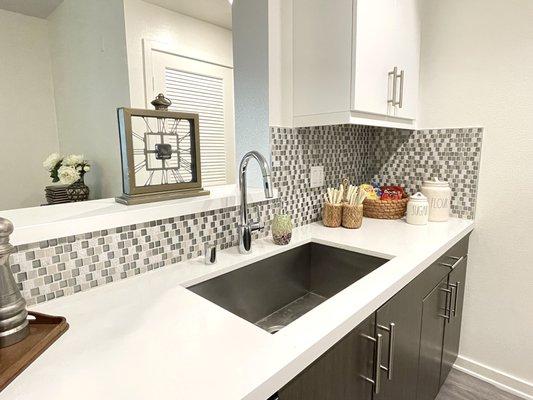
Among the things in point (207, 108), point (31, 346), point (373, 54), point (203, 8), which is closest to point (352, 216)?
point (373, 54)

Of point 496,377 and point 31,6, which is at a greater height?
point 31,6

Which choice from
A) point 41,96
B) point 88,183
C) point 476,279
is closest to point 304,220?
point 476,279

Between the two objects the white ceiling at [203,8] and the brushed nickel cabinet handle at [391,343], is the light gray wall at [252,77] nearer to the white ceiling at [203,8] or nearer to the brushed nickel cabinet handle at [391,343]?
the brushed nickel cabinet handle at [391,343]

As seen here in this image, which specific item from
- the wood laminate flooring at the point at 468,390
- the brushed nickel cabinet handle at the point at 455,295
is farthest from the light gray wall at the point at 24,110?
the wood laminate flooring at the point at 468,390

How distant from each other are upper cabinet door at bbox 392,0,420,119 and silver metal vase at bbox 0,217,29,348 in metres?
1.44

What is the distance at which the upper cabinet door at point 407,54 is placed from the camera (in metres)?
1.42

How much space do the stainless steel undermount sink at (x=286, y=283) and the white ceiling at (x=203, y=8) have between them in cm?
217

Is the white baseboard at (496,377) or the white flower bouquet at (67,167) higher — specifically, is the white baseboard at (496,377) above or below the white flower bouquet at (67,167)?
below

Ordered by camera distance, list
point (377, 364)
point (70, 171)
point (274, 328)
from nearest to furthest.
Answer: point (377, 364) < point (274, 328) < point (70, 171)

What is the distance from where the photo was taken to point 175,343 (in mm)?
629

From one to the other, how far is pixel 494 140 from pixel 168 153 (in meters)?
1.49

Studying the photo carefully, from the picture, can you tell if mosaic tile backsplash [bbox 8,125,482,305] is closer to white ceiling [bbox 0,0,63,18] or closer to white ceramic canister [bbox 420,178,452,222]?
white ceramic canister [bbox 420,178,452,222]

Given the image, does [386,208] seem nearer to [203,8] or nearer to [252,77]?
[252,77]

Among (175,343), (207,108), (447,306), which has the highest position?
(207,108)
